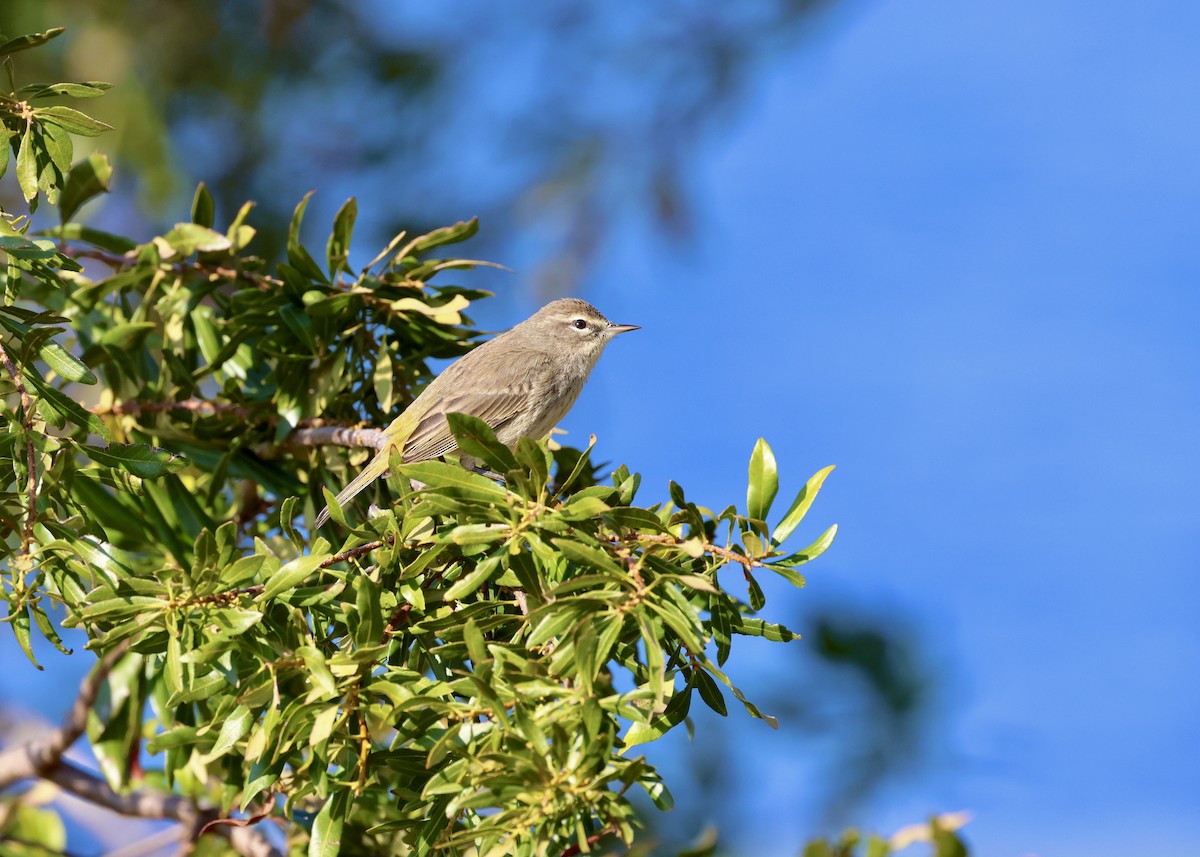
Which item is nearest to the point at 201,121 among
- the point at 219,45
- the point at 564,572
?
the point at 219,45

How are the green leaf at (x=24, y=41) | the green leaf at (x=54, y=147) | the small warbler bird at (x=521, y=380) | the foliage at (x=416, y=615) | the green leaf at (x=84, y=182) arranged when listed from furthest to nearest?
the small warbler bird at (x=521, y=380), the green leaf at (x=84, y=182), the green leaf at (x=54, y=147), the green leaf at (x=24, y=41), the foliage at (x=416, y=615)

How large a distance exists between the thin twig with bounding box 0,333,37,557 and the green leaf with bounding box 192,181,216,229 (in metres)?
1.43

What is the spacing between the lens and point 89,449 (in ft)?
8.51

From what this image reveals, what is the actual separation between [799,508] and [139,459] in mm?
1454

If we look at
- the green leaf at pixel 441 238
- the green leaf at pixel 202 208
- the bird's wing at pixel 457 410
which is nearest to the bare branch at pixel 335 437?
the bird's wing at pixel 457 410

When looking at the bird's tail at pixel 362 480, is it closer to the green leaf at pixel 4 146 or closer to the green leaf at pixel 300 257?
the green leaf at pixel 300 257

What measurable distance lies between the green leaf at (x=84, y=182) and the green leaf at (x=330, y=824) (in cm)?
227

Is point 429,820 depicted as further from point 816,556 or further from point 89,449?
point 89,449

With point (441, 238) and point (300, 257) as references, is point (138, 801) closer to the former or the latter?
point (300, 257)

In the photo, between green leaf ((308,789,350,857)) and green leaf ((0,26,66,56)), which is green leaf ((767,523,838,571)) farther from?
green leaf ((0,26,66,56))

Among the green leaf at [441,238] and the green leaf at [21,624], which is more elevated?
the green leaf at [441,238]

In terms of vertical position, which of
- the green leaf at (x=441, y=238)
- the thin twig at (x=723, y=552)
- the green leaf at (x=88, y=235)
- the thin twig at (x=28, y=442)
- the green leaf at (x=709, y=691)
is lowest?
the thin twig at (x=28, y=442)

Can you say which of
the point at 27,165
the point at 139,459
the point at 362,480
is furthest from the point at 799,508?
the point at 27,165

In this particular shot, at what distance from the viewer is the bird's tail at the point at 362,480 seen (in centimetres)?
358
